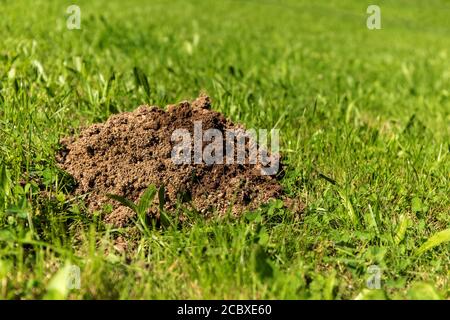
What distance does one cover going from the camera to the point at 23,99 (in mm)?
3779

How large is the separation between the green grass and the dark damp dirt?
4.4 inches

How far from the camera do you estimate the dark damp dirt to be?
3.00 m

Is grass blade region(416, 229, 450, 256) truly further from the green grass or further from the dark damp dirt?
the dark damp dirt

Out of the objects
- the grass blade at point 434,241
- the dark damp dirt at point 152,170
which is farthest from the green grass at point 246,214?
the dark damp dirt at point 152,170

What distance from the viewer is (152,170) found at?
307 centimetres

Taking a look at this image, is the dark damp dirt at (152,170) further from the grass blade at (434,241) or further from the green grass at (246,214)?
the grass blade at (434,241)

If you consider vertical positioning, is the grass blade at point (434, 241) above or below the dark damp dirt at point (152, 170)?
below

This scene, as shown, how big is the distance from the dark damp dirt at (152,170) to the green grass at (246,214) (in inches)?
4.4

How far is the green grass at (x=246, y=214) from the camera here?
2361 millimetres

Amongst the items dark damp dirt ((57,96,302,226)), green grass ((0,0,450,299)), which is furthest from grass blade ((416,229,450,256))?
dark damp dirt ((57,96,302,226))

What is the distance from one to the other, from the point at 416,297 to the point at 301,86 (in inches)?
159

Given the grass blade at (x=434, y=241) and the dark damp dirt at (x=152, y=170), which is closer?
the grass blade at (x=434, y=241)

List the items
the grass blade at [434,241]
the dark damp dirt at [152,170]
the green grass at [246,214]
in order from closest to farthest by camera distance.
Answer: the green grass at [246,214], the grass blade at [434,241], the dark damp dirt at [152,170]
